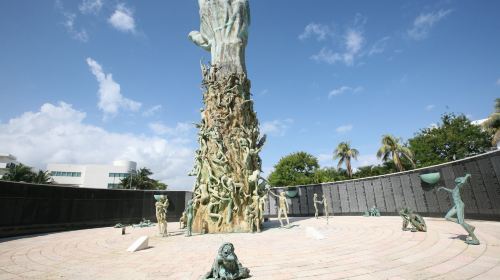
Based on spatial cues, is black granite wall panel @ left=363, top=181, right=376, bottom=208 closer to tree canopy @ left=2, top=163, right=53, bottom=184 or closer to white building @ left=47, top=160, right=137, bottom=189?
tree canopy @ left=2, top=163, right=53, bottom=184

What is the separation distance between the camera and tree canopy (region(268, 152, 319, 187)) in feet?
161

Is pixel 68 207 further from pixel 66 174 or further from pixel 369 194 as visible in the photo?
pixel 66 174

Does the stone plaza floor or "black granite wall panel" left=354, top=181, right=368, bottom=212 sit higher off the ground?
"black granite wall panel" left=354, top=181, right=368, bottom=212

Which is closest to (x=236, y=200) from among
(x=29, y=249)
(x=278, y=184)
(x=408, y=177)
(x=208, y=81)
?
(x=208, y=81)

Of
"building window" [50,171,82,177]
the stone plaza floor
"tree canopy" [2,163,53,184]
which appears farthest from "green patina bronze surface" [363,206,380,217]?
"building window" [50,171,82,177]

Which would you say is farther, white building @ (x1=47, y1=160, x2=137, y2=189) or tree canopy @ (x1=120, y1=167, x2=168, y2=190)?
white building @ (x1=47, y1=160, x2=137, y2=189)

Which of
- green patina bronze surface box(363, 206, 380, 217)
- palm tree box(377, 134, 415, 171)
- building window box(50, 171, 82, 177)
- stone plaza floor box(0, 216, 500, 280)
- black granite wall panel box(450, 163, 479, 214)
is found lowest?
stone plaza floor box(0, 216, 500, 280)

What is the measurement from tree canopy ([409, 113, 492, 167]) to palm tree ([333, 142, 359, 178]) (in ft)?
27.2

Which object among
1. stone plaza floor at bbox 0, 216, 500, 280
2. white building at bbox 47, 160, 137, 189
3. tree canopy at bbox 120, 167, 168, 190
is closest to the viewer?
stone plaza floor at bbox 0, 216, 500, 280

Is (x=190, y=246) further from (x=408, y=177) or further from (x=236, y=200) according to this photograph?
(x=408, y=177)

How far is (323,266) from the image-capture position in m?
6.11

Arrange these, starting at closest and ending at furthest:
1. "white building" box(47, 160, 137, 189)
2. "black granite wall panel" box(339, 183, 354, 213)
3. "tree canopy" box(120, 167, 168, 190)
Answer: "black granite wall panel" box(339, 183, 354, 213) < "tree canopy" box(120, 167, 168, 190) < "white building" box(47, 160, 137, 189)

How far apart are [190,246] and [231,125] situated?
784 cm

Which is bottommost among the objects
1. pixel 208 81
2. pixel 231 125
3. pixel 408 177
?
pixel 408 177
